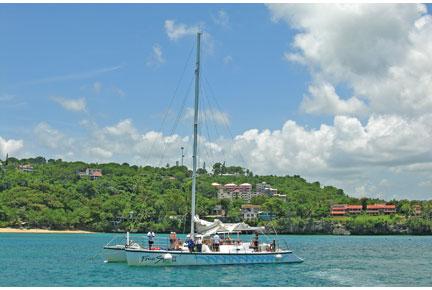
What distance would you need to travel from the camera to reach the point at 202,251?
43938 millimetres

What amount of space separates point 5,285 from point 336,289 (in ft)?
64.2

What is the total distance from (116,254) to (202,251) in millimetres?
8752

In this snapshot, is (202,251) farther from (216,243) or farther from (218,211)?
(218,211)

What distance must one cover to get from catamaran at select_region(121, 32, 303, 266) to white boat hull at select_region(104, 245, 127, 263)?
112 millimetres

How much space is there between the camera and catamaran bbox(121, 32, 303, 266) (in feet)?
143

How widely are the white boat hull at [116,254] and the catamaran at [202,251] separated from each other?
112 mm

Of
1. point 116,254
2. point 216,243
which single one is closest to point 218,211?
point 116,254

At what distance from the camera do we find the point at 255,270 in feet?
142

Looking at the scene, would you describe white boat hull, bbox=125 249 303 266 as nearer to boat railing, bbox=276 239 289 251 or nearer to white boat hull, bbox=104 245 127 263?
white boat hull, bbox=104 245 127 263

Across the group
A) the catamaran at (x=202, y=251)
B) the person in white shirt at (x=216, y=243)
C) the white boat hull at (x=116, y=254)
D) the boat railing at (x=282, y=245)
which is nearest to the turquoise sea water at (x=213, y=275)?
the catamaran at (x=202, y=251)

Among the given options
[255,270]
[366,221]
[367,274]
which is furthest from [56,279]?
[366,221]

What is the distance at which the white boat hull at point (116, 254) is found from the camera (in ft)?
159

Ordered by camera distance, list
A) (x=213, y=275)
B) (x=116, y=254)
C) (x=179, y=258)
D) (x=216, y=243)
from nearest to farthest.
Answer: (x=213, y=275), (x=179, y=258), (x=216, y=243), (x=116, y=254)

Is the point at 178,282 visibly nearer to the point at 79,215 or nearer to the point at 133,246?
the point at 133,246
